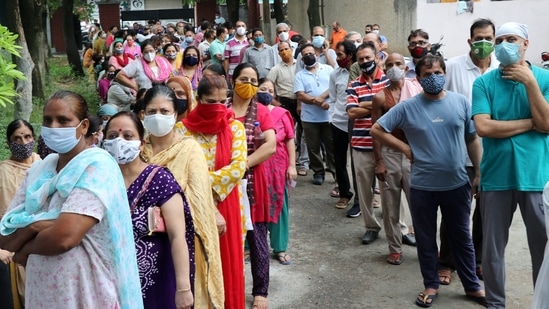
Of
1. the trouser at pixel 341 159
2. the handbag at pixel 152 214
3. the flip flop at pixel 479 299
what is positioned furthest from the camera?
the trouser at pixel 341 159

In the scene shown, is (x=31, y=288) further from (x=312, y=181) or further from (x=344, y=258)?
(x=312, y=181)

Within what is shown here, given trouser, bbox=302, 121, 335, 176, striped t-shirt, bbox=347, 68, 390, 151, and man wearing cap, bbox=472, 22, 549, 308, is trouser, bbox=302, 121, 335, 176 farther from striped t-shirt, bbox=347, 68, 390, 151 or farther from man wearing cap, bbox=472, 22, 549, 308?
man wearing cap, bbox=472, 22, 549, 308

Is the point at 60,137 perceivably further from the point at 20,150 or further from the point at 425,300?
the point at 425,300

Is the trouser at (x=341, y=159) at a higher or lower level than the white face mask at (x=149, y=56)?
lower

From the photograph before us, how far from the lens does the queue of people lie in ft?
10.1

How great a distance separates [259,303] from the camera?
18.6 feet

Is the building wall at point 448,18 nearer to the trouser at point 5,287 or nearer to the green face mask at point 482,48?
the green face mask at point 482,48

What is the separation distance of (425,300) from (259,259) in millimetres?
1383

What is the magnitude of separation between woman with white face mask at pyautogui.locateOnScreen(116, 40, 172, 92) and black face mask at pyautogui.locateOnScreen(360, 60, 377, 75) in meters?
3.51

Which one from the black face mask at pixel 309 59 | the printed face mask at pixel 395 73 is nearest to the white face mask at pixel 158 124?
the printed face mask at pixel 395 73

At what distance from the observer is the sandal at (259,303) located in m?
5.67

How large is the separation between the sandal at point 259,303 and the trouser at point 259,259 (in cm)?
3

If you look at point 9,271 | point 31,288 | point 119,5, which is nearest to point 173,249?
point 31,288

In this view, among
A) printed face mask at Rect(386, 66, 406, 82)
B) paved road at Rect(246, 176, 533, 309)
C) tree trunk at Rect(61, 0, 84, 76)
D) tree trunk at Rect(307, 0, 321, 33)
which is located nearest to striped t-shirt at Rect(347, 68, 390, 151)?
printed face mask at Rect(386, 66, 406, 82)
